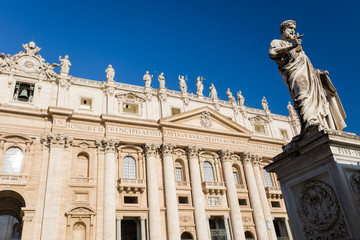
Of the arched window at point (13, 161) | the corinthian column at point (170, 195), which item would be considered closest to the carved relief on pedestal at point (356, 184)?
the corinthian column at point (170, 195)

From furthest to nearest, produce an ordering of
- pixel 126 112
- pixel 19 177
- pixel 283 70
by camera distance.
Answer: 1. pixel 126 112
2. pixel 19 177
3. pixel 283 70

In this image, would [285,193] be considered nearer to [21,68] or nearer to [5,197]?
[5,197]

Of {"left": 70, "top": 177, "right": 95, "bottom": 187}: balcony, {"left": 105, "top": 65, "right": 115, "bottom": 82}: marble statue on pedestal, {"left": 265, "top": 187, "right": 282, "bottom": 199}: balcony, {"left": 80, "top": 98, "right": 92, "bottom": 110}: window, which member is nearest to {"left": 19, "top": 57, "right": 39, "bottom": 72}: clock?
{"left": 80, "top": 98, "right": 92, "bottom": 110}: window

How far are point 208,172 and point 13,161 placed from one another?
17821 millimetres

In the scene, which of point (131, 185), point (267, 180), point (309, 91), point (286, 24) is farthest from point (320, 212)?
point (267, 180)

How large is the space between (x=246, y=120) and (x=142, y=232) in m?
18.7

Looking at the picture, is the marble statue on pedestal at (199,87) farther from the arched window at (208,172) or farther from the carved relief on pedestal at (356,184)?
the carved relief on pedestal at (356,184)

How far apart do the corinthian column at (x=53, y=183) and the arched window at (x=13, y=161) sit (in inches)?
80.3

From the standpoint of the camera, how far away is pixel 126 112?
30578 mm

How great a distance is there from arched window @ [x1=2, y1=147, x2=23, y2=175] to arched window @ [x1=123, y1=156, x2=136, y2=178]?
337 inches

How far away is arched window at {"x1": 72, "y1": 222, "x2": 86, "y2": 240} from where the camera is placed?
76.4 ft

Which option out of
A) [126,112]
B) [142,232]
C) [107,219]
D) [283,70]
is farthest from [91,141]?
[283,70]

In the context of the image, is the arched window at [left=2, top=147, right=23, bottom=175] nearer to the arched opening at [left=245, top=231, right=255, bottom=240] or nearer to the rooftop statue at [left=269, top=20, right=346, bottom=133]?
the arched opening at [left=245, top=231, right=255, bottom=240]

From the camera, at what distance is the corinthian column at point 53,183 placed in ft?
72.4
